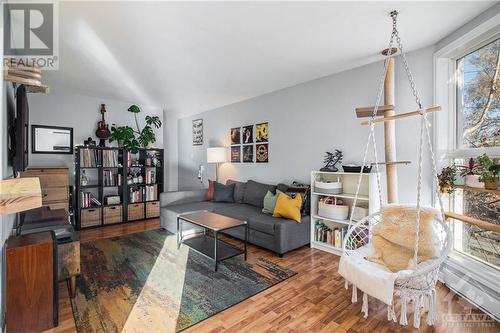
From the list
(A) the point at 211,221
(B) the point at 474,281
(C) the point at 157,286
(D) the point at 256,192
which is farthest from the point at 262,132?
(B) the point at 474,281

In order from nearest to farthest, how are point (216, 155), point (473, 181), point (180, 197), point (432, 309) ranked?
1. point (432, 309)
2. point (473, 181)
3. point (180, 197)
4. point (216, 155)

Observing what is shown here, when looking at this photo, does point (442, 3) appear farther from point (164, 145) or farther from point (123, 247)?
point (164, 145)

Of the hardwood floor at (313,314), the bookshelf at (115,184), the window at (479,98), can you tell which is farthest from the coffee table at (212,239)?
the window at (479,98)

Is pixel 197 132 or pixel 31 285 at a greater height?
pixel 197 132

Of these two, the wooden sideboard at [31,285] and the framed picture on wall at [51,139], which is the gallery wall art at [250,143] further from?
the wooden sideboard at [31,285]

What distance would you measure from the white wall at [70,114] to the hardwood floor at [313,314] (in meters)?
2.75

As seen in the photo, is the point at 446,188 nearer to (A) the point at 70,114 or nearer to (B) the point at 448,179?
(B) the point at 448,179

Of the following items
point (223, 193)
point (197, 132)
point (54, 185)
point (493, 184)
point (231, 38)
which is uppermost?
point (231, 38)

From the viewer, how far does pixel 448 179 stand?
2.29 meters

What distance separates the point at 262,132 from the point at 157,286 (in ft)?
9.64

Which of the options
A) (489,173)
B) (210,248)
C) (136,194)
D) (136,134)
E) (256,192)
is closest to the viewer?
(489,173)

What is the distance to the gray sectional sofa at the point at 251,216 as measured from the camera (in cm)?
304

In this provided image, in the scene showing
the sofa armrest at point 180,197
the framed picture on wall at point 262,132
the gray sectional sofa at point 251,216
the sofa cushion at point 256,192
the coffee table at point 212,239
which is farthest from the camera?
the framed picture on wall at point 262,132

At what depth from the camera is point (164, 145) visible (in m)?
6.11
